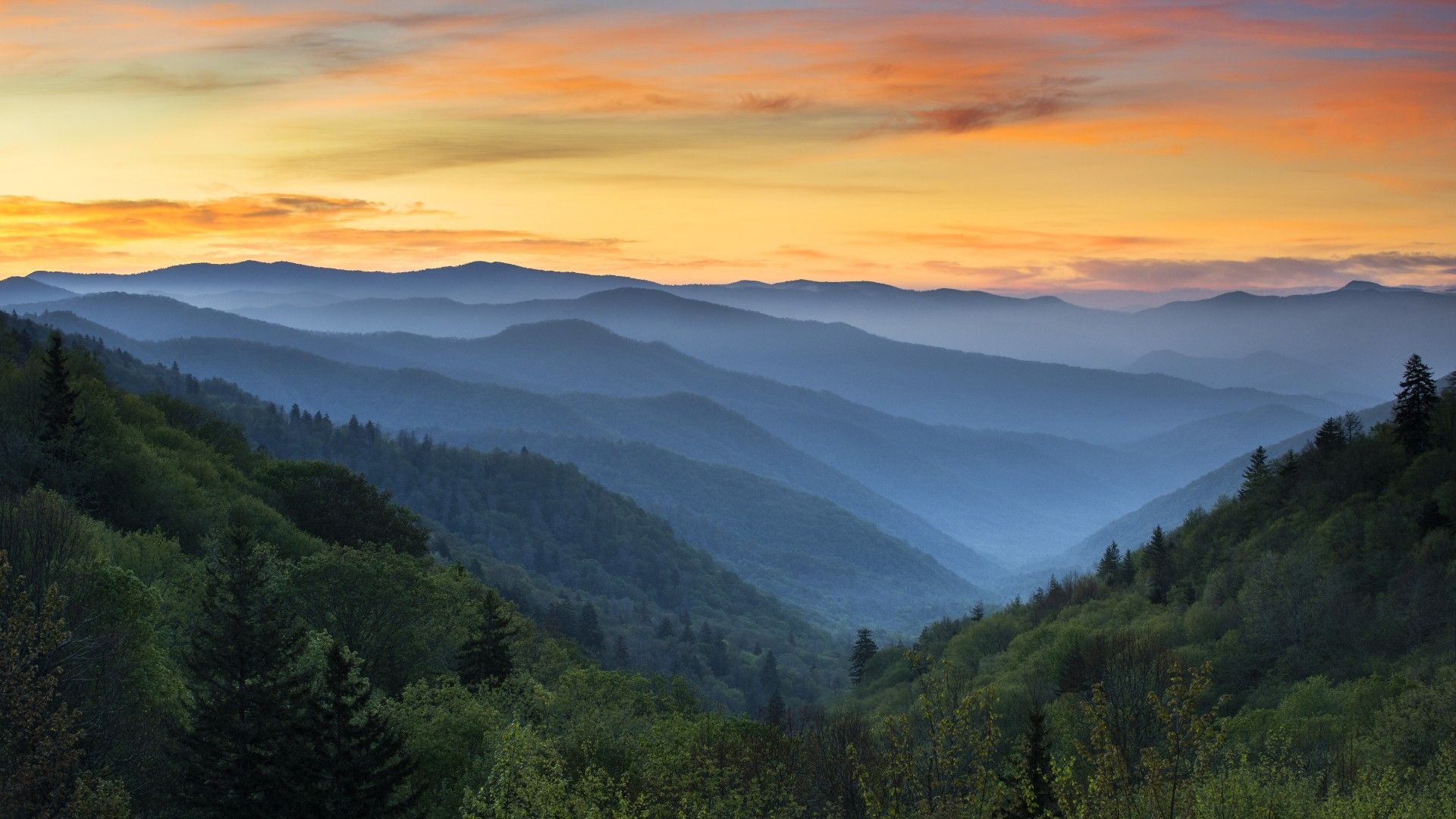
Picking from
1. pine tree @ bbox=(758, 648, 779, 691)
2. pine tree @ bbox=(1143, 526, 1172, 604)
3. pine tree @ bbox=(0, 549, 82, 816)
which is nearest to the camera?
pine tree @ bbox=(0, 549, 82, 816)

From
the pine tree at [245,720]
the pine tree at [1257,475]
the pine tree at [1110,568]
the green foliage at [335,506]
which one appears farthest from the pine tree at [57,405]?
the pine tree at [1257,475]

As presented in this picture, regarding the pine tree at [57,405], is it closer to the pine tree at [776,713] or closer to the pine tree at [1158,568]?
the pine tree at [776,713]

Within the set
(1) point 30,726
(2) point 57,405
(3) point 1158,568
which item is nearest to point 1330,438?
(3) point 1158,568

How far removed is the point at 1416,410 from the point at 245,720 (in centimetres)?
8232

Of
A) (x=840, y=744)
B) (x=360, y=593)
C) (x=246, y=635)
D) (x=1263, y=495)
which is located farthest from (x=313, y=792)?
(x=1263, y=495)

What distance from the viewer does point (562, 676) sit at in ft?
153

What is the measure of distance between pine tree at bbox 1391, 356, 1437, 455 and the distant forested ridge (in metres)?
0.25

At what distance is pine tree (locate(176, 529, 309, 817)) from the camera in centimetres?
2633

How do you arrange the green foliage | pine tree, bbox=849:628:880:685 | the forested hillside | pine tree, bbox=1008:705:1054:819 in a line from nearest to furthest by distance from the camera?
the forested hillside, pine tree, bbox=1008:705:1054:819, the green foliage, pine tree, bbox=849:628:880:685

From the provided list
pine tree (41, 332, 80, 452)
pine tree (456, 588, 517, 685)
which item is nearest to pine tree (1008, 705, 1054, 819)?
pine tree (456, 588, 517, 685)

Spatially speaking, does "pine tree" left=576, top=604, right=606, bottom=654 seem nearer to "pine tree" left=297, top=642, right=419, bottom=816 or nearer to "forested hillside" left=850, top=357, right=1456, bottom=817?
"forested hillside" left=850, top=357, right=1456, bottom=817

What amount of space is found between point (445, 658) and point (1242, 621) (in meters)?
52.1

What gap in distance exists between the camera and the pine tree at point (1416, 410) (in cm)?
7994

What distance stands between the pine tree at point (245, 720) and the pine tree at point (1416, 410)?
7857 centimetres
